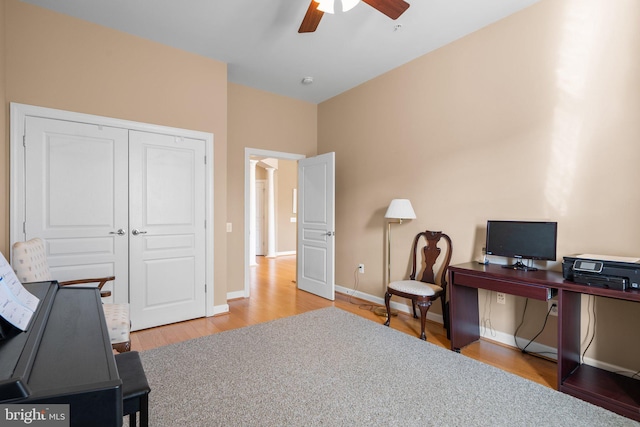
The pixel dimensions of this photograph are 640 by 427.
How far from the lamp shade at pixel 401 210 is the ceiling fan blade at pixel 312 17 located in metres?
1.97

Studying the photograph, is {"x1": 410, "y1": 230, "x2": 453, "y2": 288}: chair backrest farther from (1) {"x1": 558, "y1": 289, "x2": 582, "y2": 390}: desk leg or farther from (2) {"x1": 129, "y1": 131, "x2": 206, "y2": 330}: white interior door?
(2) {"x1": 129, "y1": 131, "x2": 206, "y2": 330}: white interior door

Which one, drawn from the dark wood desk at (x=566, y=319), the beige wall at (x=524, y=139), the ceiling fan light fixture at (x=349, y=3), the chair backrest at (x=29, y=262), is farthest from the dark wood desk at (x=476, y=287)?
the chair backrest at (x=29, y=262)

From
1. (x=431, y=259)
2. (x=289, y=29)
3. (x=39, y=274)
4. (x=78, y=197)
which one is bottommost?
(x=431, y=259)

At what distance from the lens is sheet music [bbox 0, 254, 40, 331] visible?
100 cm

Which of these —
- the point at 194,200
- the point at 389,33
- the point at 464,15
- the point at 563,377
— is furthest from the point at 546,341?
the point at 194,200

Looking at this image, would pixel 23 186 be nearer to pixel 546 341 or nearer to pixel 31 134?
pixel 31 134

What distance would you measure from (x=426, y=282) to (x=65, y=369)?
10.6 feet

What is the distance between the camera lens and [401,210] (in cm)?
352

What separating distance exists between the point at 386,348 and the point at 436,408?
2.80 feet

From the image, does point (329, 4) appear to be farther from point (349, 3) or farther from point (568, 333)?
point (568, 333)

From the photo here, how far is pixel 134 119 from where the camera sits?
3.18 metres

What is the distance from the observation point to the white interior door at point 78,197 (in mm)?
2748

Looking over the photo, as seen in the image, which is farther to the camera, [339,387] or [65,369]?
[339,387]

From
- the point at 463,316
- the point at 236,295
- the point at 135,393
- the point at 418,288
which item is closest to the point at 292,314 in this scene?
the point at 236,295
